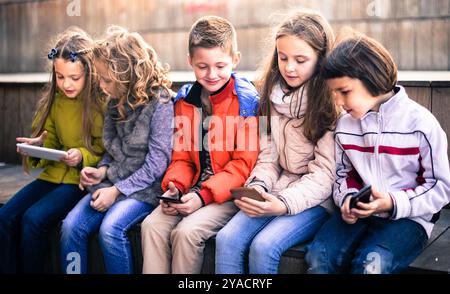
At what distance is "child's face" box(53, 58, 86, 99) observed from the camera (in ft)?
11.4

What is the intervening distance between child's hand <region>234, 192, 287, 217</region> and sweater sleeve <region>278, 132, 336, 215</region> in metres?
0.04

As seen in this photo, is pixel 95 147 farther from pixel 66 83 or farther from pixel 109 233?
pixel 109 233

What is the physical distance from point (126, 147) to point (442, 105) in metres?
1.55

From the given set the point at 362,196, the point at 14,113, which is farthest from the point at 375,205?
the point at 14,113

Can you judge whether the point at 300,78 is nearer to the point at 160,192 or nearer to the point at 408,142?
the point at 408,142

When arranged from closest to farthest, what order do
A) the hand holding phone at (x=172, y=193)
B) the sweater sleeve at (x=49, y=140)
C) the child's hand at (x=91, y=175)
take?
the hand holding phone at (x=172, y=193), the child's hand at (x=91, y=175), the sweater sleeve at (x=49, y=140)

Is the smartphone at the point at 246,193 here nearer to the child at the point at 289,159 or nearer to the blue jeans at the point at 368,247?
the child at the point at 289,159

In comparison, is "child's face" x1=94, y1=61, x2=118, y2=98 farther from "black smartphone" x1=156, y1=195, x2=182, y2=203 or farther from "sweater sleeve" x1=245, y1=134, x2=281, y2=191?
"sweater sleeve" x1=245, y1=134, x2=281, y2=191

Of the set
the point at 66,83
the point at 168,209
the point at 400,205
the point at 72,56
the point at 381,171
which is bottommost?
the point at 168,209

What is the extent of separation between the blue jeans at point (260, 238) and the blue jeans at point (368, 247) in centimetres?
11

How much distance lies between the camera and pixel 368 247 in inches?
102

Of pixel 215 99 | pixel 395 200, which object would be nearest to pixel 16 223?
pixel 215 99

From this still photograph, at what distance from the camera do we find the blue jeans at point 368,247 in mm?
2568

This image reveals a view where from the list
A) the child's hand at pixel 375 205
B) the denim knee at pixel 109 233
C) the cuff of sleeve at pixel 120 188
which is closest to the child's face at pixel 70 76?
the cuff of sleeve at pixel 120 188
